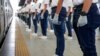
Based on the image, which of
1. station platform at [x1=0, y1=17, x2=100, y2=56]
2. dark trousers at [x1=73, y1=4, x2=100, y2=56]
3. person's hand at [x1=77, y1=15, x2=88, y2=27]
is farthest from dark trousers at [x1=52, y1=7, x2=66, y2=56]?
person's hand at [x1=77, y1=15, x2=88, y2=27]

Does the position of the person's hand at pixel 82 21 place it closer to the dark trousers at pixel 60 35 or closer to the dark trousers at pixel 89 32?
the dark trousers at pixel 89 32

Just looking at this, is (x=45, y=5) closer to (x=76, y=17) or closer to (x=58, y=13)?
(x=58, y=13)

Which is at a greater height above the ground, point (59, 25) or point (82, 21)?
point (82, 21)

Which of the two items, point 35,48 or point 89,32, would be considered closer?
point 89,32

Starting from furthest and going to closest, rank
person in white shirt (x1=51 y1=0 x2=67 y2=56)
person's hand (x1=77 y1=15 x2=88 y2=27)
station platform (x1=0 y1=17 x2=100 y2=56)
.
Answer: station platform (x1=0 y1=17 x2=100 y2=56), person in white shirt (x1=51 y1=0 x2=67 y2=56), person's hand (x1=77 y1=15 x2=88 y2=27)

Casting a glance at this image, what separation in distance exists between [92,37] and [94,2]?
1.49 ft

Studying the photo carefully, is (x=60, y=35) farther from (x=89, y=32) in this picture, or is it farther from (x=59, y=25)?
(x=89, y=32)

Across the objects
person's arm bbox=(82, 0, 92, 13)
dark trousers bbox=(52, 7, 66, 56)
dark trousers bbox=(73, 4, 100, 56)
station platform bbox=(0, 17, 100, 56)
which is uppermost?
person's arm bbox=(82, 0, 92, 13)

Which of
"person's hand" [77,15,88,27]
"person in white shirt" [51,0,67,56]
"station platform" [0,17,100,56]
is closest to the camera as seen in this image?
"person's hand" [77,15,88,27]

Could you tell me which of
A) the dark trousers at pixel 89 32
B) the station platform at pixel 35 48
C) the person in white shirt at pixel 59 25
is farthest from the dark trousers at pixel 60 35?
the dark trousers at pixel 89 32

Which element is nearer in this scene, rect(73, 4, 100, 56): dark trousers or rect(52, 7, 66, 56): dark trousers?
rect(73, 4, 100, 56): dark trousers

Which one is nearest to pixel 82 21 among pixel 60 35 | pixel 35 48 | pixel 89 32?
pixel 89 32

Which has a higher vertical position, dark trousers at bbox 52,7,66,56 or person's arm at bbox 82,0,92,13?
person's arm at bbox 82,0,92,13

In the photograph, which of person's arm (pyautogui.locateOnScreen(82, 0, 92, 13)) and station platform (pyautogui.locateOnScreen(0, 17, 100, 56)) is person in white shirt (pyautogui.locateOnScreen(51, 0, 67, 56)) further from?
person's arm (pyautogui.locateOnScreen(82, 0, 92, 13))
